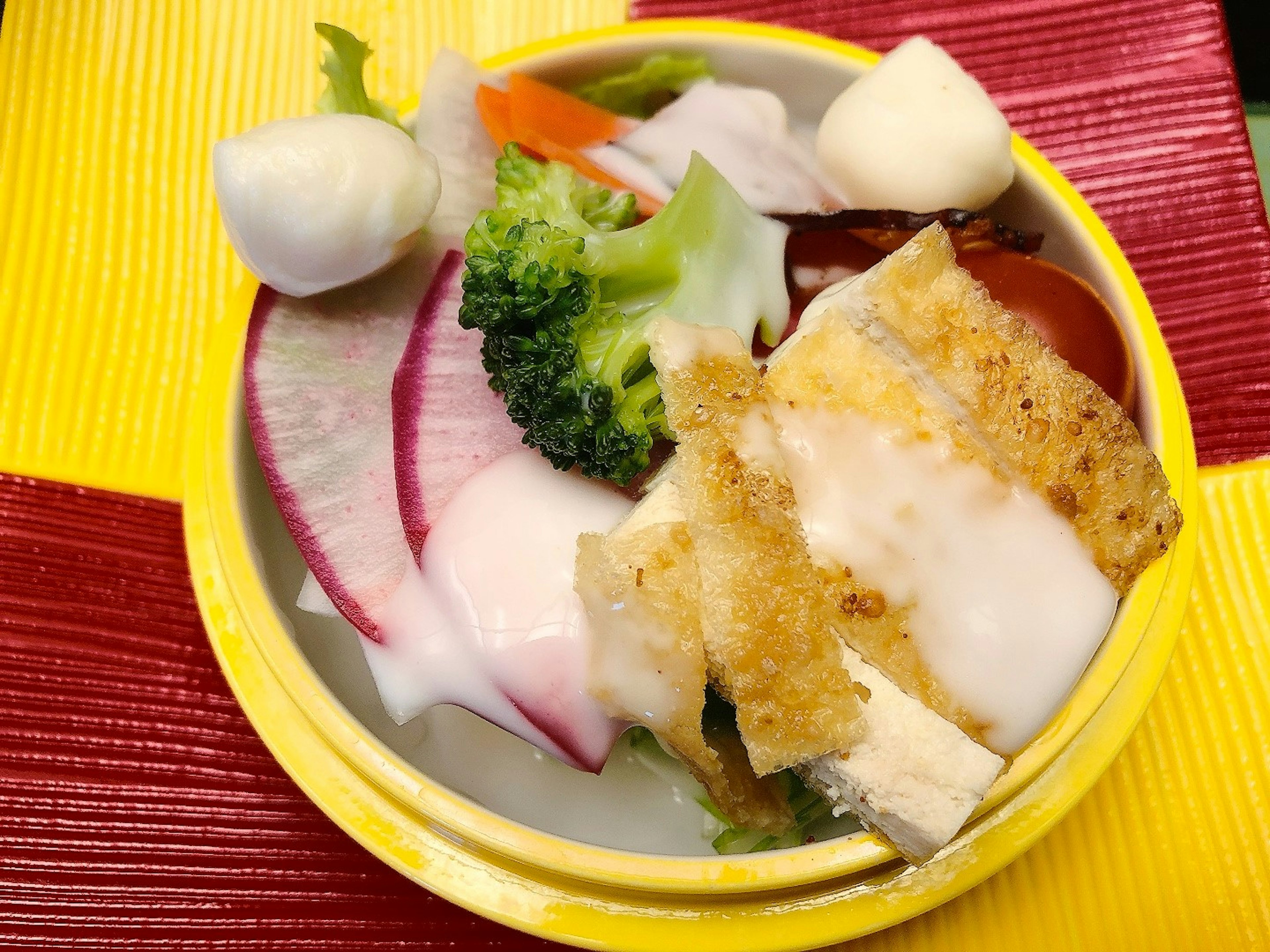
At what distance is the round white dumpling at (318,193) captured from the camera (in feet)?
3.51

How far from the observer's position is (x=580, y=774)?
1242mm

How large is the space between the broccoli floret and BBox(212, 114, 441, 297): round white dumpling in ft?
0.38

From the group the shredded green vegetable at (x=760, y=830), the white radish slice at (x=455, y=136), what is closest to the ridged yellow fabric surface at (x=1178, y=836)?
the shredded green vegetable at (x=760, y=830)

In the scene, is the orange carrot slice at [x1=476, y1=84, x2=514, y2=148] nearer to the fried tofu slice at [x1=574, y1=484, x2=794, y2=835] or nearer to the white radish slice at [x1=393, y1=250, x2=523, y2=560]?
the white radish slice at [x1=393, y1=250, x2=523, y2=560]

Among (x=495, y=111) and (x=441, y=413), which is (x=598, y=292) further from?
(x=495, y=111)

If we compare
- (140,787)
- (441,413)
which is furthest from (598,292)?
(140,787)

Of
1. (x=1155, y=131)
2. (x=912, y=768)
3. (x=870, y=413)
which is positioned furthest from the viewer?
(x=1155, y=131)

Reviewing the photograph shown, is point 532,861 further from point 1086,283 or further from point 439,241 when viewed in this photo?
point 1086,283

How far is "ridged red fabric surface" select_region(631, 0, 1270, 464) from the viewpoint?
149 centimetres

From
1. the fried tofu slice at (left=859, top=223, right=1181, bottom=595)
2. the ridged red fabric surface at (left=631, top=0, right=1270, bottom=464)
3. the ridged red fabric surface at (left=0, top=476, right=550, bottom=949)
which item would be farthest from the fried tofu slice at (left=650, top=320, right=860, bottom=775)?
the ridged red fabric surface at (left=631, top=0, right=1270, bottom=464)

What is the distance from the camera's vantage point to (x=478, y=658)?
1067mm

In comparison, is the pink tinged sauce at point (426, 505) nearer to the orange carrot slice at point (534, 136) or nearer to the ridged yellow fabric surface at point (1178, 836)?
the orange carrot slice at point (534, 136)

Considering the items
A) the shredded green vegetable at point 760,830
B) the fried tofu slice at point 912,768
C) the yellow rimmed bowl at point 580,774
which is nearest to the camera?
the fried tofu slice at point 912,768

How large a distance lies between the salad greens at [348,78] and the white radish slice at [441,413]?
256mm
